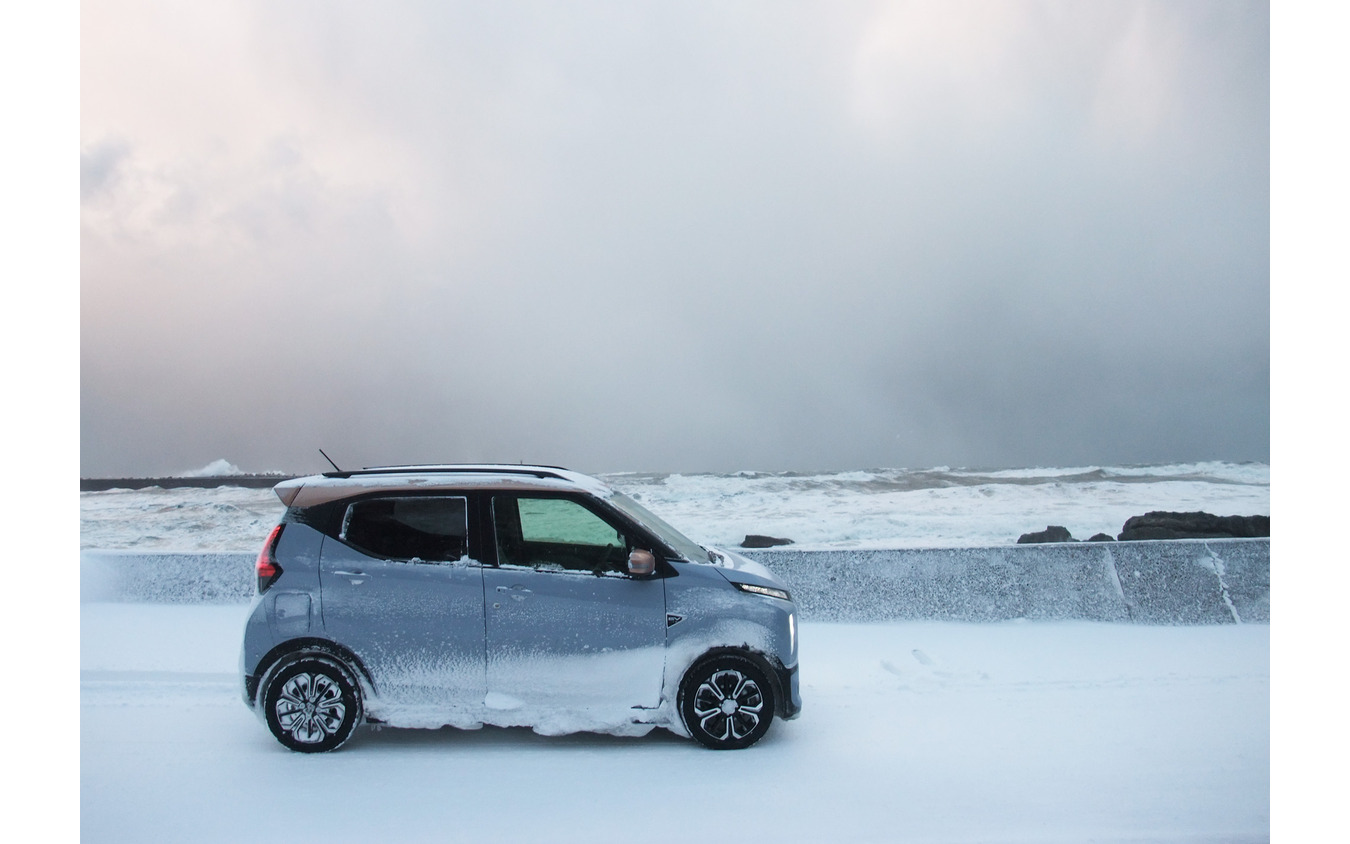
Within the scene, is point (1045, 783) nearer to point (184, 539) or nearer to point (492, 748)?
point (492, 748)

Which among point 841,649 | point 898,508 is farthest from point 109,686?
point 898,508

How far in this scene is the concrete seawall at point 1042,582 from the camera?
738 centimetres

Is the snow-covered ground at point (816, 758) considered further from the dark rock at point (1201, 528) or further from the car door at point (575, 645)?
the dark rock at point (1201, 528)

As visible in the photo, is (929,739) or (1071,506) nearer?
(929,739)

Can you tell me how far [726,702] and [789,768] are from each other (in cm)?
50

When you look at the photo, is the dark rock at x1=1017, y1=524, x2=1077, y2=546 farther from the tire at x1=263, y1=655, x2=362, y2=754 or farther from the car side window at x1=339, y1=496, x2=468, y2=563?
the tire at x1=263, y1=655, x2=362, y2=754

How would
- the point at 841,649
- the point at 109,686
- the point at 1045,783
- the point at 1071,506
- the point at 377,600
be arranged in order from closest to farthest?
the point at 1045,783 → the point at 377,600 → the point at 109,686 → the point at 841,649 → the point at 1071,506

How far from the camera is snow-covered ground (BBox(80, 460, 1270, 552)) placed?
44.4ft

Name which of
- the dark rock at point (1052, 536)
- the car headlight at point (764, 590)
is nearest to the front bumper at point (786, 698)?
the car headlight at point (764, 590)

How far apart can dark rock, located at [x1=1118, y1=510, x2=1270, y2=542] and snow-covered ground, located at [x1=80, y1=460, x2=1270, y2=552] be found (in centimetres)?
275

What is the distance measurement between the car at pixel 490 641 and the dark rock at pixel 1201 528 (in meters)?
7.14

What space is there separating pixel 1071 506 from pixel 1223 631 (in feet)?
37.8

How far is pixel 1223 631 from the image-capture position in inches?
280

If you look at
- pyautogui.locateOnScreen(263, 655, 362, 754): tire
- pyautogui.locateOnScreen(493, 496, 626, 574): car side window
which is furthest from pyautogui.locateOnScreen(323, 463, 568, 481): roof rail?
pyautogui.locateOnScreen(263, 655, 362, 754): tire
